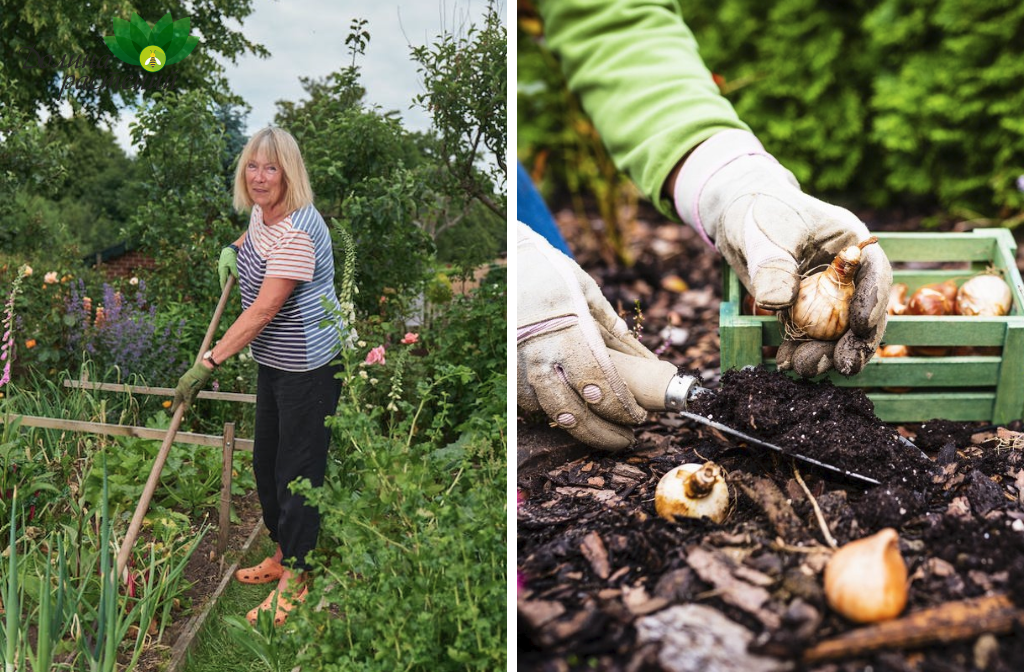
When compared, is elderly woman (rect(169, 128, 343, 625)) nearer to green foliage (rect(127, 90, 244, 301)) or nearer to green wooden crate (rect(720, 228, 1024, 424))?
green foliage (rect(127, 90, 244, 301))

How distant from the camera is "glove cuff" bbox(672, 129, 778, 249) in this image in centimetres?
219

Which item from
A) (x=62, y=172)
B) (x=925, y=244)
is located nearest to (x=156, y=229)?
(x=62, y=172)

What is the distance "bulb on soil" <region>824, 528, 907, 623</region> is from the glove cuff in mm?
1130

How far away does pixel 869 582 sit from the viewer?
4.08ft

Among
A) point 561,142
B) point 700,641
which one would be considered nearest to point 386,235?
point 561,142

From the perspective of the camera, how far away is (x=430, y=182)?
8.59 ft

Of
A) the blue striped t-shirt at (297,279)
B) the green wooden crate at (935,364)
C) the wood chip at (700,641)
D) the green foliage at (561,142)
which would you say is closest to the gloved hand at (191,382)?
the blue striped t-shirt at (297,279)

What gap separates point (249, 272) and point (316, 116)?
562 millimetres

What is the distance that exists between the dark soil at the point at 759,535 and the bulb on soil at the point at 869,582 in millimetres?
25

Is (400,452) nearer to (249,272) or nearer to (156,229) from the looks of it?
(249,272)

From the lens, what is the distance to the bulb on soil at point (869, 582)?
4.02 feet

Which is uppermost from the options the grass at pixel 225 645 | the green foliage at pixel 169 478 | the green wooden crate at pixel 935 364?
the green wooden crate at pixel 935 364

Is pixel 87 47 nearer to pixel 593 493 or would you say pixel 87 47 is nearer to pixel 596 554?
pixel 593 493

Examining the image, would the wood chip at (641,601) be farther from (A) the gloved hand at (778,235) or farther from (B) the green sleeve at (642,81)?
(B) the green sleeve at (642,81)
